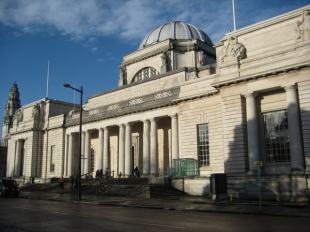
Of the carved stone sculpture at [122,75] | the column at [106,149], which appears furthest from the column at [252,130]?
the carved stone sculpture at [122,75]

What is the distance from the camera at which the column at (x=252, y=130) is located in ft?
85.5

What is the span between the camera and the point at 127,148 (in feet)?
128

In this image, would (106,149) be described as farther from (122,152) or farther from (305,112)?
(305,112)

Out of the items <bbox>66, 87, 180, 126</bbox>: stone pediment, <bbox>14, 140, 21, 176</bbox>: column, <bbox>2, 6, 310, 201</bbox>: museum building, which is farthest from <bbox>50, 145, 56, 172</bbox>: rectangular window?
<bbox>14, 140, 21, 176</bbox>: column

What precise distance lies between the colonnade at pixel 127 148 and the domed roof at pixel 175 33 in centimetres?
1840

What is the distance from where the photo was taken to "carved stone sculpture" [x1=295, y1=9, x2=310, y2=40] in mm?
24827

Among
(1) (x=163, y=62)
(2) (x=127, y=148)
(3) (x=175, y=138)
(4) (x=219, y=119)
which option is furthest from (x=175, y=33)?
(4) (x=219, y=119)

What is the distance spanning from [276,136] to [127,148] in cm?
1786

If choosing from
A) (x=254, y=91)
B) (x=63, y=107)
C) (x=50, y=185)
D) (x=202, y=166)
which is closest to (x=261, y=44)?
(x=254, y=91)

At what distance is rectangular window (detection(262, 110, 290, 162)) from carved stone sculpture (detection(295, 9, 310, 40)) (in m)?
5.58

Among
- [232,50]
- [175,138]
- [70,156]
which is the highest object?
[232,50]

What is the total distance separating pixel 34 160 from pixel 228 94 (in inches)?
1362

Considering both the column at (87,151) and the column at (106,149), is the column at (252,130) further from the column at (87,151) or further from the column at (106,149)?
the column at (87,151)

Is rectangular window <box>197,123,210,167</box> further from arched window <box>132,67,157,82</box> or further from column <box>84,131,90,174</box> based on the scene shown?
arched window <box>132,67,157,82</box>
